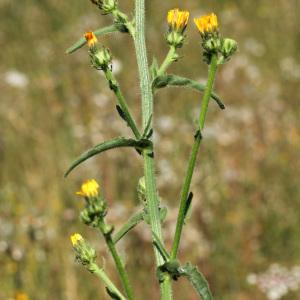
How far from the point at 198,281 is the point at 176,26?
76cm

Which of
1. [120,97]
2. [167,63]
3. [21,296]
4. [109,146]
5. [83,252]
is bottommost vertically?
[83,252]

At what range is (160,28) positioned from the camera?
7430mm

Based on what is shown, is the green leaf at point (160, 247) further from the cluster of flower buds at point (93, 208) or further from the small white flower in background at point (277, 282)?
the small white flower in background at point (277, 282)

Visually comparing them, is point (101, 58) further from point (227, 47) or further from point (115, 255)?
point (115, 255)

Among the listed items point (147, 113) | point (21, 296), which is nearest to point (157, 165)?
point (21, 296)

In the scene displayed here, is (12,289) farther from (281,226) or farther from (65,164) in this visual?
(281,226)

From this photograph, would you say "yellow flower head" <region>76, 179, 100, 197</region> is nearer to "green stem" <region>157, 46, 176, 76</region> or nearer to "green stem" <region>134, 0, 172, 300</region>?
"green stem" <region>134, 0, 172, 300</region>

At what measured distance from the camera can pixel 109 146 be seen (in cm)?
175

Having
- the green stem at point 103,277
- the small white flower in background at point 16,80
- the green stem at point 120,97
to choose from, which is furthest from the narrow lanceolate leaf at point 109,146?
the small white flower in background at point 16,80

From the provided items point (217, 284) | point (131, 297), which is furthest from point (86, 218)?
point (217, 284)

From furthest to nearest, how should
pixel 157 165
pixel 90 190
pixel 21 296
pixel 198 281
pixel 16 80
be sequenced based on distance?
pixel 16 80 < pixel 157 165 < pixel 21 296 < pixel 90 190 < pixel 198 281

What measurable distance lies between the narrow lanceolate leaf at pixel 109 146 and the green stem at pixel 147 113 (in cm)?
4

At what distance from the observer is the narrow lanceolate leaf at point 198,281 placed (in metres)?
1.62

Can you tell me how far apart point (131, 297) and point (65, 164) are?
292cm
